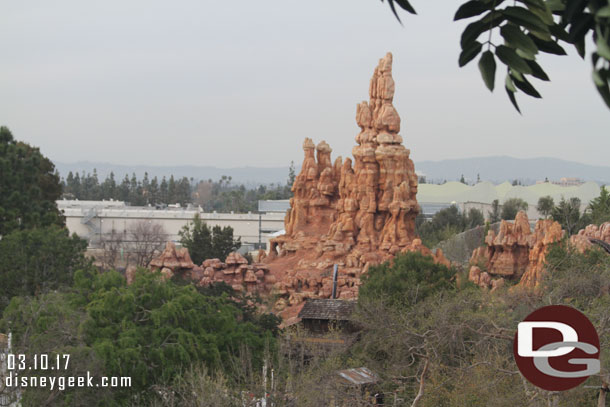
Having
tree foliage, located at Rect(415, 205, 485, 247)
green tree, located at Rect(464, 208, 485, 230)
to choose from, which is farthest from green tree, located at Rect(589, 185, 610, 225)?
green tree, located at Rect(464, 208, 485, 230)

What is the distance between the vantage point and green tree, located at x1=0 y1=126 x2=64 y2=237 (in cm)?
Answer: 3403

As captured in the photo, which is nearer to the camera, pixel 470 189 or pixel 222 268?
pixel 222 268

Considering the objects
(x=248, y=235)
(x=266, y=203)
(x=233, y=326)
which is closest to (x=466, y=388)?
(x=233, y=326)

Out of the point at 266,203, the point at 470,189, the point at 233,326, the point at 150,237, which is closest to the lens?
the point at 233,326

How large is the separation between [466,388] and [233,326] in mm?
6396

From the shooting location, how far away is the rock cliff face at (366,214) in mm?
36062

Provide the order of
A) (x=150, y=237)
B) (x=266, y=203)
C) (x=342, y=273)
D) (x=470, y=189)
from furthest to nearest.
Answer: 1. (x=470, y=189)
2. (x=266, y=203)
3. (x=150, y=237)
4. (x=342, y=273)

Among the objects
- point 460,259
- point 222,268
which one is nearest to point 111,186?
point 460,259

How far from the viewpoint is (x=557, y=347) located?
391 cm

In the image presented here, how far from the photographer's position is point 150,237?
A: 231 feet

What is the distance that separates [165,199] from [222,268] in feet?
289

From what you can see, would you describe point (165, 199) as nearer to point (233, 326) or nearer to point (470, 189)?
point (470, 189)

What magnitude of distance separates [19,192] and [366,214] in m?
15.0

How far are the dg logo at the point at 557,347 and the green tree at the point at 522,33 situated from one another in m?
1.70
